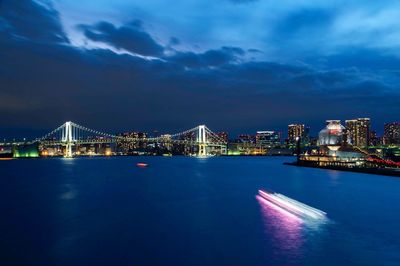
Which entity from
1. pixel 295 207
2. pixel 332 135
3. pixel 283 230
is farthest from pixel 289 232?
pixel 332 135

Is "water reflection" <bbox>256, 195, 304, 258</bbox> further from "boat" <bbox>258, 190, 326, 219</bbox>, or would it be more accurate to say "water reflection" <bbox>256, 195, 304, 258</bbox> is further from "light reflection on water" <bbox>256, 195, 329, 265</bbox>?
"boat" <bbox>258, 190, 326, 219</bbox>

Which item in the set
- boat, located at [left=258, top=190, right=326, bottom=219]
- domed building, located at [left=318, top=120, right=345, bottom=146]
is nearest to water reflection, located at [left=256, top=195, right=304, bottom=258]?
boat, located at [left=258, top=190, right=326, bottom=219]

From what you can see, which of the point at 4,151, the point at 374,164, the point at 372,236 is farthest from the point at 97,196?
the point at 4,151

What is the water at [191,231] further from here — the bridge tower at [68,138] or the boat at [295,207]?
the bridge tower at [68,138]

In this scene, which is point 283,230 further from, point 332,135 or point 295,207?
point 332,135

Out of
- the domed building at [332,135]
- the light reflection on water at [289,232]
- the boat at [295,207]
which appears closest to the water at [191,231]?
the light reflection on water at [289,232]

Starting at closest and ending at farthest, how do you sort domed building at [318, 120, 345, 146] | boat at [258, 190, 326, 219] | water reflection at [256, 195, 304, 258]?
water reflection at [256, 195, 304, 258] → boat at [258, 190, 326, 219] → domed building at [318, 120, 345, 146]

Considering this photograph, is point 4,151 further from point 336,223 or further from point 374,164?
point 336,223
